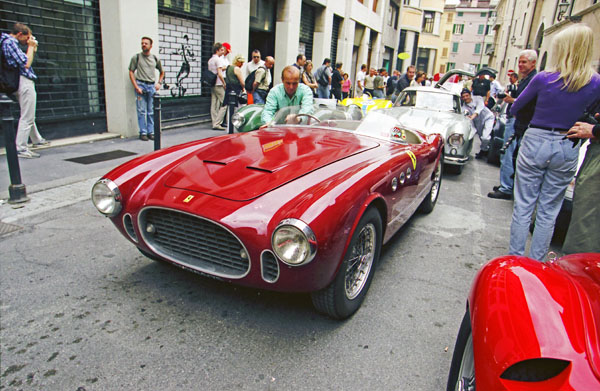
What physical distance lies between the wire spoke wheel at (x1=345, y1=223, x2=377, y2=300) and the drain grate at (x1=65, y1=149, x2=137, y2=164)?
5004mm

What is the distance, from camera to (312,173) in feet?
8.98

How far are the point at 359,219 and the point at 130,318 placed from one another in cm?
153

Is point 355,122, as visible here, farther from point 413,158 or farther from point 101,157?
point 101,157

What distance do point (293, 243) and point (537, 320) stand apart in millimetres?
1139

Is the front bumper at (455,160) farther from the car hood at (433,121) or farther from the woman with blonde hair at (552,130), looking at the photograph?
the woman with blonde hair at (552,130)

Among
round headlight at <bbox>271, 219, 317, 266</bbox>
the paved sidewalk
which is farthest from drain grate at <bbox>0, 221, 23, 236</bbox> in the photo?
round headlight at <bbox>271, 219, 317, 266</bbox>

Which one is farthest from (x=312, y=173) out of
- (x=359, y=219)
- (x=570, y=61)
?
(x=570, y=61)

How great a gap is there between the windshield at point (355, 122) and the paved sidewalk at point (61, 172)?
2.57 metres

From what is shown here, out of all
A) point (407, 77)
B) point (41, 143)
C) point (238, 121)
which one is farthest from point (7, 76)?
point (407, 77)

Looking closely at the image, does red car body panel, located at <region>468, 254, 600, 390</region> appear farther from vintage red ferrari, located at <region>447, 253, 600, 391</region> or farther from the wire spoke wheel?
the wire spoke wheel

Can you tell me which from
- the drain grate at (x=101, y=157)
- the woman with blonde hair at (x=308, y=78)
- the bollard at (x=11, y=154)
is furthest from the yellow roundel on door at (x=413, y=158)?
the woman with blonde hair at (x=308, y=78)

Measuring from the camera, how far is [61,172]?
566cm

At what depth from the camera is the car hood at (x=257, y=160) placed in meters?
2.59

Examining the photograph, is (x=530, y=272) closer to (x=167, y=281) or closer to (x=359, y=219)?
(x=359, y=219)
